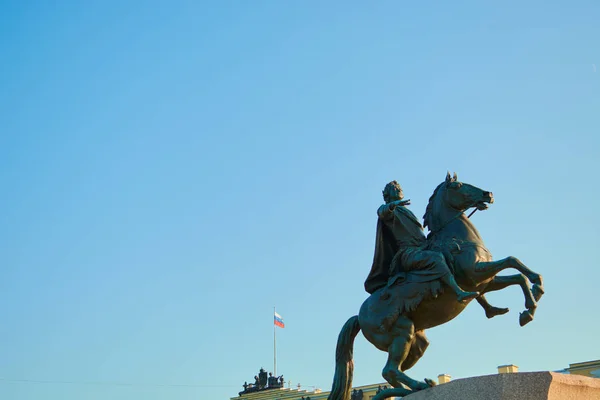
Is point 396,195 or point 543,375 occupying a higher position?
point 396,195

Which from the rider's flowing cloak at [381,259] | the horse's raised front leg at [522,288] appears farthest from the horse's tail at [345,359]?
the horse's raised front leg at [522,288]

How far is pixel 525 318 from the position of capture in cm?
939

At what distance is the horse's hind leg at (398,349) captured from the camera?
32.6 ft

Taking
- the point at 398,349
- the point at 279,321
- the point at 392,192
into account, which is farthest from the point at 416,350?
the point at 279,321

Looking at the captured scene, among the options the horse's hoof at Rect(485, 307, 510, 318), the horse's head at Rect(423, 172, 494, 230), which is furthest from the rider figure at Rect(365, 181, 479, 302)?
the horse's hoof at Rect(485, 307, 510, 318)

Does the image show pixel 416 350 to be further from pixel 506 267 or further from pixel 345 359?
pixel 506 267

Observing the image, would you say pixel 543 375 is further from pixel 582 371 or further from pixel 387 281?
pixel 582 371

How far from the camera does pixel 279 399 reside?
52625mm

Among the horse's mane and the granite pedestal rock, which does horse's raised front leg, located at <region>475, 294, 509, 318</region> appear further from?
the granite pedestal rock

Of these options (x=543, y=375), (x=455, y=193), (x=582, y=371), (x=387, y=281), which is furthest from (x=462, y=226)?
(x=582, y=371)

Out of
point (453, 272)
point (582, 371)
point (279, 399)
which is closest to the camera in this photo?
point (453, 272)

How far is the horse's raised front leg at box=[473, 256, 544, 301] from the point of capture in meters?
9.52

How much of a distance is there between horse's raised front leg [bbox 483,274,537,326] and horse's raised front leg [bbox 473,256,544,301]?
0.06m

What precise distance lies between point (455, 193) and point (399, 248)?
3.32 ft
